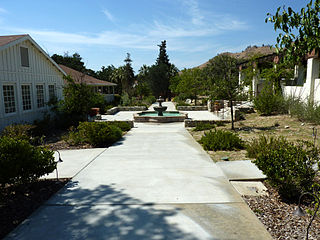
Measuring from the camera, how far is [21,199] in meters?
4.85

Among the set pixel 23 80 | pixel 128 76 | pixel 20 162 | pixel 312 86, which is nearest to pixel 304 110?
pixel 312 86

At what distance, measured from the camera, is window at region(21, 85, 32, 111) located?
1354 centimetres

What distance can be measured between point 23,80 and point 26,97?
1.03m

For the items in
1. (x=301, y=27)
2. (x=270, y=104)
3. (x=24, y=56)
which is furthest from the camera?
(x=270, y=104)

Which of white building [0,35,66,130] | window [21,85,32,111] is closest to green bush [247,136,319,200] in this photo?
white building [0,35,66,130]

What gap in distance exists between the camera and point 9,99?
12281 mm

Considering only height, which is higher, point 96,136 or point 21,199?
point 96,136

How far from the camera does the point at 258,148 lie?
745 cm

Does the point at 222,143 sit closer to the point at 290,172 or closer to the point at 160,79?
the point at 290,172

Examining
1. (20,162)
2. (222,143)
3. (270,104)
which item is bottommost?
(222,143)

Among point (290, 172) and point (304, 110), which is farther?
point (304, 110)

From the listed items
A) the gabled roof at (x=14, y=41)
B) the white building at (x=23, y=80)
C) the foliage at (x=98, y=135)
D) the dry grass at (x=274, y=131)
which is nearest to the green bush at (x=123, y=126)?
the foliage at (x=98, y=135)

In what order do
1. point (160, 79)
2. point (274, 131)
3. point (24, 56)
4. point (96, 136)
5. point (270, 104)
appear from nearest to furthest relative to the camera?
1. point (96, 136)
2. point (274, 131)
3. point (24, 56)
4. point (270, 104)
5. point (160, 79)

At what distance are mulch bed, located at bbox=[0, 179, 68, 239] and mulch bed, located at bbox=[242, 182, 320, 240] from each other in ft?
12.4
